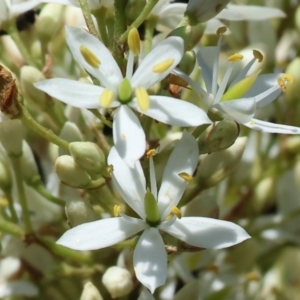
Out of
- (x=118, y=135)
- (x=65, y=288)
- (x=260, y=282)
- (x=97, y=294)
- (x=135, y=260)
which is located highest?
(x=118, y=135)

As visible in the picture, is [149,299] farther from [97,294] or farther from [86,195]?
[86,195]

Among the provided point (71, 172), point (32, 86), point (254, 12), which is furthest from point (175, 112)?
point (254, 12)

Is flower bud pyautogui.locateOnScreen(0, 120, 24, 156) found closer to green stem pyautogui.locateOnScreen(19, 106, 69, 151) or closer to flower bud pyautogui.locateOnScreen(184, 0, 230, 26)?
green stem pyautogui.locateOnScreen(19, 106, 69, 151)

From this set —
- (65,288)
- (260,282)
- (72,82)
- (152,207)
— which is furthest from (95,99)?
(260,282)

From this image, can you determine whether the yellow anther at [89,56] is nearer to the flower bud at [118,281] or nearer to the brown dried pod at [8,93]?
the brown dried pod at [8,93]

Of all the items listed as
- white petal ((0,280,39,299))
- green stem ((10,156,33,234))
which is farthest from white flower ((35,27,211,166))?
white petal ((0,280,39,299))

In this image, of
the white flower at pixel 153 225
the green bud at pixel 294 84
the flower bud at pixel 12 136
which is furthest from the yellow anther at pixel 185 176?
the green bud at pixel 294 84

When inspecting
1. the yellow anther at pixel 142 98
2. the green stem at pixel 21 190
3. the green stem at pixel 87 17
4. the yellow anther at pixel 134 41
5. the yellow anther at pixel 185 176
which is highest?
the green stem at pixel 87 17
